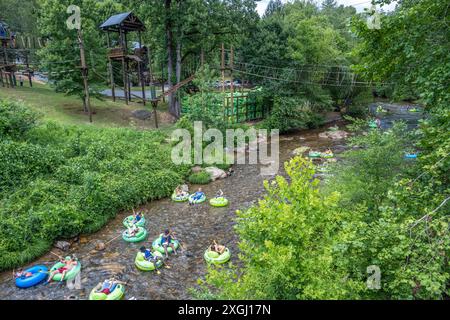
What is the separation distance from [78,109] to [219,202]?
17007 mm

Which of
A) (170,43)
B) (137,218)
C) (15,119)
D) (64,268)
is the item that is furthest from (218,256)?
(170,43)

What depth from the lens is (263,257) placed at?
473 cm

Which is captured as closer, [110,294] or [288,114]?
[110,294]

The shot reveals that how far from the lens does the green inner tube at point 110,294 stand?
8180mm

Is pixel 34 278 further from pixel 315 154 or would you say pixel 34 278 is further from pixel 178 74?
pixel 178 74

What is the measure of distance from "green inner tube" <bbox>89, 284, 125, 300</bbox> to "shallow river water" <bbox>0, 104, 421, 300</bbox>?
245mm

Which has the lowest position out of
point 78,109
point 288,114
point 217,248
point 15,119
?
point 217,248

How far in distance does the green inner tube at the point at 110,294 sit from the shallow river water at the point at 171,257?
0.80 ft

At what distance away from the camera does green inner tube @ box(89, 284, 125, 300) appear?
818cm

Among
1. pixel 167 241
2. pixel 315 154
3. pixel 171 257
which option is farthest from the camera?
pixel 315 154

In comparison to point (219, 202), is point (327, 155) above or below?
above

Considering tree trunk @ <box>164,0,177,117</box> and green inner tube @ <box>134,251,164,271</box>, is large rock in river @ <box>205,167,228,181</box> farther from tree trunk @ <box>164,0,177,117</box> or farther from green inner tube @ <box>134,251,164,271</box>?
tree trunk @ <box>164,0,177,117</box>

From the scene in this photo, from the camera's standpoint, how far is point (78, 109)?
957 inches

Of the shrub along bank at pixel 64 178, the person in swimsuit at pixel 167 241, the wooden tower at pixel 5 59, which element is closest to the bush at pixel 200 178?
the shrub along bank at pixel 64 178
